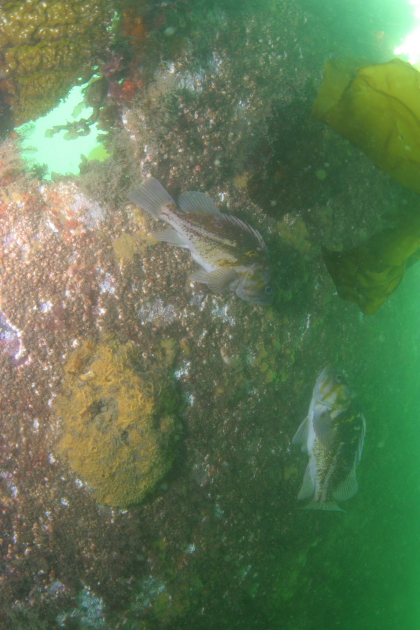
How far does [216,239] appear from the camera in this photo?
110 inches

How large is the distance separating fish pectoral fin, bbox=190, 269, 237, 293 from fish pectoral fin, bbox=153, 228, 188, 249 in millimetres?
353

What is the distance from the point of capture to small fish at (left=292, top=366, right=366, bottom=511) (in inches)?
130

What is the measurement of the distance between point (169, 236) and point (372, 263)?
240 centimetres

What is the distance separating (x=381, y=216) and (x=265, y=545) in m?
4.78

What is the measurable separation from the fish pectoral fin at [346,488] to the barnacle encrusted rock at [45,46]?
5.26 m

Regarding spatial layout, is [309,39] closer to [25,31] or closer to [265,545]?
[25,31]

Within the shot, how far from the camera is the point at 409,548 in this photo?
7.55 meters

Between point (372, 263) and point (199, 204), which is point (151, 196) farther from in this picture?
point (372, 263)

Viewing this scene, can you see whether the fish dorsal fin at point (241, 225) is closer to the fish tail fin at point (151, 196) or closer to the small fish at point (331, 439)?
the fish tail fin at point (151, 196)

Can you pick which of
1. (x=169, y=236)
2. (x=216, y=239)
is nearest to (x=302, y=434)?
(x=216, y=239)

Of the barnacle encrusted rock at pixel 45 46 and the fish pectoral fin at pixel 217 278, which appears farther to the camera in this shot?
the fish pectoral fin at pixel 217 278

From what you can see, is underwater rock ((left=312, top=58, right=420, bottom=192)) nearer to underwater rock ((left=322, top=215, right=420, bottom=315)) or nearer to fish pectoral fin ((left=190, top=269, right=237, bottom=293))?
underwater rock ((left=322, top=215, right=420, bottom=315))

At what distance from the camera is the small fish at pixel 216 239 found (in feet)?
9.02

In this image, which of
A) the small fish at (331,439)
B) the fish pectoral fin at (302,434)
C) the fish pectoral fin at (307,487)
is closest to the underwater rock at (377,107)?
the small fish at (331,439)
